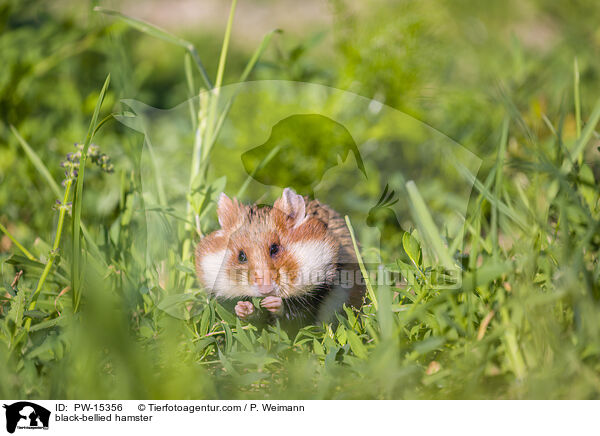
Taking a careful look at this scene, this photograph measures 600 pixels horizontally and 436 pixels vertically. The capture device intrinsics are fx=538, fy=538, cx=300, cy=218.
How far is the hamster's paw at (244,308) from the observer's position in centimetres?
A: 144

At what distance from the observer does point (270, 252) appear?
142 centimetres

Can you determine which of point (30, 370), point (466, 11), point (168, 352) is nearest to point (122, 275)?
point (30, 370)

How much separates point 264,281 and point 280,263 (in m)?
0.07

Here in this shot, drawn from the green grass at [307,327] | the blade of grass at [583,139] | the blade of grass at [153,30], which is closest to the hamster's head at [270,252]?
the green grass at [307,327]

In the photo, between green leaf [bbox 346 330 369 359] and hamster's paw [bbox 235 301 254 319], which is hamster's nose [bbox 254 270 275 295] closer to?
hamster's paw [bbox 235 301 254 319]

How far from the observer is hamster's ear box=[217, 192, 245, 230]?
1.49 metres

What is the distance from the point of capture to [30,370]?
4.23 ft

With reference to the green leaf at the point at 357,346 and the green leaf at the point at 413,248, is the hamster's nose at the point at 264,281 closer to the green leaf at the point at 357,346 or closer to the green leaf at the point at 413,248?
the green leaf at the point at 357,346

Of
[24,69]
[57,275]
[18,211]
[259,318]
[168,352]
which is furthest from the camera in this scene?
[24,69]

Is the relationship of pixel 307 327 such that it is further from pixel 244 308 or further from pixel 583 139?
pixel 583 139
